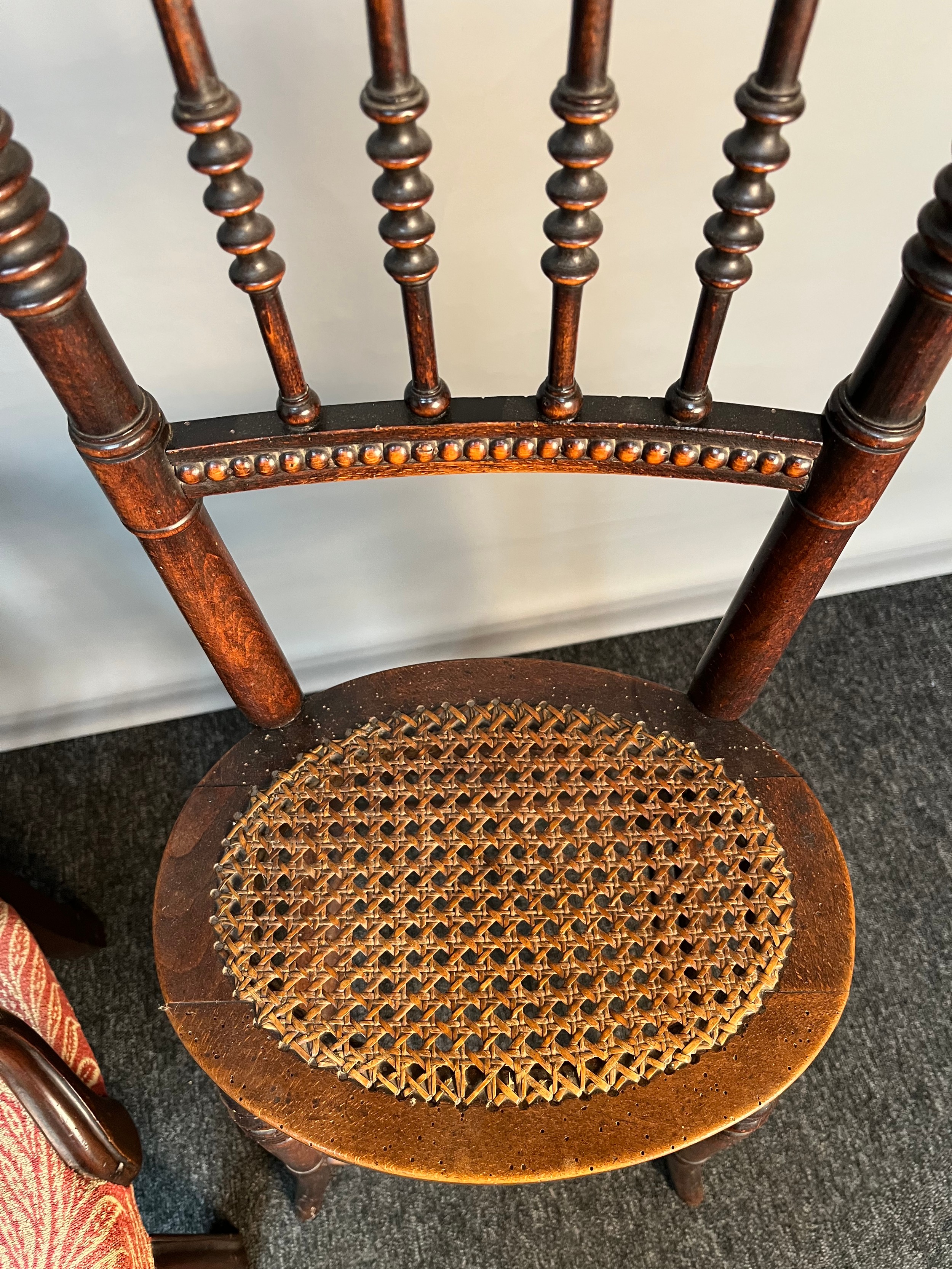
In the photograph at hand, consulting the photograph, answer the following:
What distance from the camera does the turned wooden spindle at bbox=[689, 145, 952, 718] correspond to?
46cm

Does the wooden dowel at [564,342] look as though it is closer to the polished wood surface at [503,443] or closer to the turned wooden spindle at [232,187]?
the polished wood surface at [503,443]

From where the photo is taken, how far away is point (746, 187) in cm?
45

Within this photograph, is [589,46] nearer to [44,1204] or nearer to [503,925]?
[503,925]

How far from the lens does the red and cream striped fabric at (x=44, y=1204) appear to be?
0.57m

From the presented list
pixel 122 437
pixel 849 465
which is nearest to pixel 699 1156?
pixel 849 465

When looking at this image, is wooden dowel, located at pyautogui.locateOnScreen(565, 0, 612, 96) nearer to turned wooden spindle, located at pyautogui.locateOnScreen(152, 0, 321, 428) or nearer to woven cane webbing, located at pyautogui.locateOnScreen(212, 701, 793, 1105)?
turned wooden spindle, located at pyautogui.locateOnScreen(152, 0, 321, 428)

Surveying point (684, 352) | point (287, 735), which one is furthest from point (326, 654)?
point (684, 352)

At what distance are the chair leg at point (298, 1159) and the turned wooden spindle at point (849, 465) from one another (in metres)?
0.42

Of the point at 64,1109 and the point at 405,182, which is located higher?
Answer: the point at 405,182

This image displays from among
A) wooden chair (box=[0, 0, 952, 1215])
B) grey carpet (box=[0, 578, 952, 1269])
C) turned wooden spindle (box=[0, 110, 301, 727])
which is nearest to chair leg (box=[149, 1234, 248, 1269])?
grey carpet (box=[0, 578, 952, 1269])

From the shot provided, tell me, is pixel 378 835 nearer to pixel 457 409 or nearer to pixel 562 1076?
pixel 562 1076

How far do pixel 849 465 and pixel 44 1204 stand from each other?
0.64m

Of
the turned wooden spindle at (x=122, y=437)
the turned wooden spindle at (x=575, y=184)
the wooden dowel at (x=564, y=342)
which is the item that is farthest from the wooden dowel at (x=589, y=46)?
the turned wooden spindle at (x=122, y=437)

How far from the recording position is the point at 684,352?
33.9 inches
